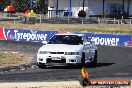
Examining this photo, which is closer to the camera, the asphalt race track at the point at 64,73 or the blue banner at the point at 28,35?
the asphalt race track at the point at 64,73

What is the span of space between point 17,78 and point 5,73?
2.03 metres

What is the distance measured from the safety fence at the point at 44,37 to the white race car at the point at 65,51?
15603 mm

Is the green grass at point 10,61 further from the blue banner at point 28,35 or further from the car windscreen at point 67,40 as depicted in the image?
the blue banner at point 28,35

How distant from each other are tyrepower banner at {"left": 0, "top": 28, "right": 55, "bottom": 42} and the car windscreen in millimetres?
17710

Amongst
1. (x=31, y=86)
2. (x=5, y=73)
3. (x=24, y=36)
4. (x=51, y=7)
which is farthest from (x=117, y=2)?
(x=31, y=86)

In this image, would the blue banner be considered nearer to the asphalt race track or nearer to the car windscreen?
the asphalt race track

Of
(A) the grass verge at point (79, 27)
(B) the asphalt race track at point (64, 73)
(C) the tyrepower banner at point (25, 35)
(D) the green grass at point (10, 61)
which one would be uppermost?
(B) the asphalt race track at point (64, 73)

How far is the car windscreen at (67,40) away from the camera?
20750mm

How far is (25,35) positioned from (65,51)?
2175 cm

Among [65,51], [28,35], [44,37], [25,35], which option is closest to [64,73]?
[65,51]

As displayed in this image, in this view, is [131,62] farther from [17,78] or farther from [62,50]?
[17,78]

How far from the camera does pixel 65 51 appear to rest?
19.4m

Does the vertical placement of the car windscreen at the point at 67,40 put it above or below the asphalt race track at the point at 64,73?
above

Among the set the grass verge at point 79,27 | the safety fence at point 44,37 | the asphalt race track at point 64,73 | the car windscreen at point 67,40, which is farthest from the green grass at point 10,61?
the grass verge at point 79,27
